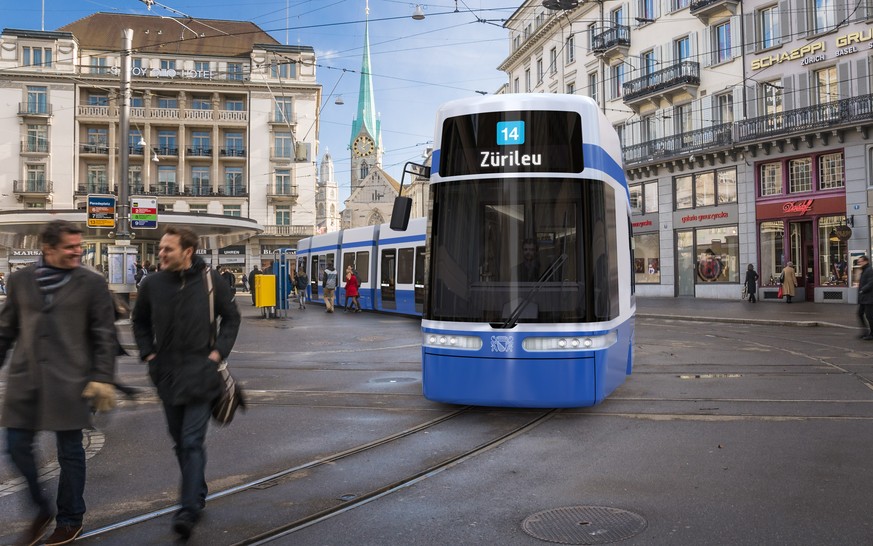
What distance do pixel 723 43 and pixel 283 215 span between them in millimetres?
43054

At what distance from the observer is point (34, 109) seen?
6084 centimetres

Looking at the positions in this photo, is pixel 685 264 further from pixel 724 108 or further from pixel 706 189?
pixel 724 108

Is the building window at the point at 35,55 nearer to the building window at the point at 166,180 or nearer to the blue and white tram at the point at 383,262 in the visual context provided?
the building window at the point at 166,180

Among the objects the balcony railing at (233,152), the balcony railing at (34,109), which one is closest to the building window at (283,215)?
the balcony railing at (233,152)

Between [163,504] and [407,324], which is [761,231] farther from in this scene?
[163,504]

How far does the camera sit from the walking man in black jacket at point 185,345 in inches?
163

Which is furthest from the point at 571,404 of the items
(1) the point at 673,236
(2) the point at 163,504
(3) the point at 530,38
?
(3) the point at 530,38

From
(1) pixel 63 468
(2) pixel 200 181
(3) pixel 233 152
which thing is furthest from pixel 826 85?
(2) pixel 200 181

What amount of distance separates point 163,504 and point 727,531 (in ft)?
11.2

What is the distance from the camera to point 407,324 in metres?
20.0

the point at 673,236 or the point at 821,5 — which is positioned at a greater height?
the point at 821,5

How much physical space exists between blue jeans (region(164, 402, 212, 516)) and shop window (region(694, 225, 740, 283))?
102 feet

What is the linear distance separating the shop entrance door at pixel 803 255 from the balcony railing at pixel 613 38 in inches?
517

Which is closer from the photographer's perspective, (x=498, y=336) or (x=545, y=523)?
(x=545, y=523)
